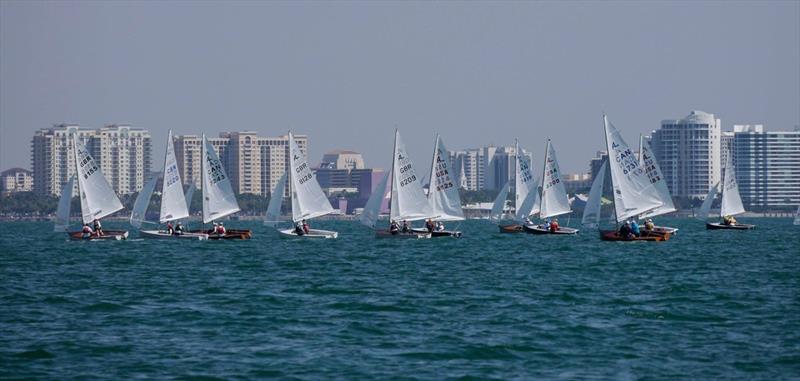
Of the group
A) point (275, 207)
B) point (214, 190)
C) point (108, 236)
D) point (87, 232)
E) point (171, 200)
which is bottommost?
point (108, 236)

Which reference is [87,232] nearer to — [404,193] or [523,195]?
[404,193]

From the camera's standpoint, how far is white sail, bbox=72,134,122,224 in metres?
83.4

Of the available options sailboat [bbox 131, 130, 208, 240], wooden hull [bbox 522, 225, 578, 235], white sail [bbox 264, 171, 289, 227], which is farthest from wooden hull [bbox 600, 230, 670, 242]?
sailboat [bbox 131, 130, 208, 240]

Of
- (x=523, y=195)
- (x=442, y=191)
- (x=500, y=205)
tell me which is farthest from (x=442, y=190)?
(x=500, y=205)

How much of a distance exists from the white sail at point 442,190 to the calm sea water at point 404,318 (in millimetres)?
22610

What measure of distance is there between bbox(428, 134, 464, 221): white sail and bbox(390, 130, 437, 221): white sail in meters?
3.12

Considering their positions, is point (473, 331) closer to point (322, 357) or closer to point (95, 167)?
point (322, 357)

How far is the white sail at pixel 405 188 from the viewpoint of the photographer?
81.3 metres

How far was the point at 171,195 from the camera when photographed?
275 feet

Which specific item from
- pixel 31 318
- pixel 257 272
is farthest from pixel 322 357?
pixel 257 272

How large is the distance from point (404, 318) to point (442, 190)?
164 feet

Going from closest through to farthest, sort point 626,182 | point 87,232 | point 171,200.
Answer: point 626,182, point 87,232, point 171,200

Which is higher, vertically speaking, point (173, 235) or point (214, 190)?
point (214, 190)

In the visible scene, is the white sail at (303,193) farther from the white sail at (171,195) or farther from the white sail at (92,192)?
the white sail at (92,192)
